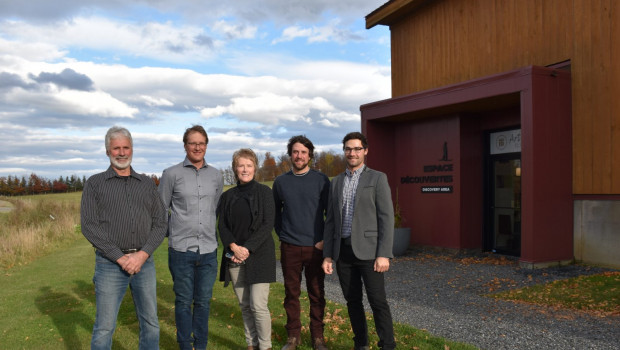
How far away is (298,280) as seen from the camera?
5.00 meters

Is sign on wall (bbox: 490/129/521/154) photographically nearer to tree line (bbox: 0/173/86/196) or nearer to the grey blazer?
the grey blazer

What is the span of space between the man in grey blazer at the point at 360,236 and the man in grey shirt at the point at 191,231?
105 cm

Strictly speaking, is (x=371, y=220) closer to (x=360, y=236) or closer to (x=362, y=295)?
(x=360, y=236)

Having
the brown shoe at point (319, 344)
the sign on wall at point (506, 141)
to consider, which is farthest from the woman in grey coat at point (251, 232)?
the sign on wall at point (506, 141)

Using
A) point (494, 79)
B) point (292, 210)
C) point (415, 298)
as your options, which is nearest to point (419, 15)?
point (494, 79)

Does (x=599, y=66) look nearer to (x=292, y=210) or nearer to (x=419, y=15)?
(x=419, y=15)

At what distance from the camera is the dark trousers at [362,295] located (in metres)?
4.40

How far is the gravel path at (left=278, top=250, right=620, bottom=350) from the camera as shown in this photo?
5.55m

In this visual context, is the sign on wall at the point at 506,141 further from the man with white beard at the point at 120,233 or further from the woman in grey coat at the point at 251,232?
the man with white beard at the point at 120,233

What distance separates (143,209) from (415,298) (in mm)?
5001

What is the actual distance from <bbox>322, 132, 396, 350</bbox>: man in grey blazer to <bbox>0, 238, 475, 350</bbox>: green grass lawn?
0.84 metres

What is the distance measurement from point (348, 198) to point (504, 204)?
27.9ft

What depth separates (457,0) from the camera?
1292cm

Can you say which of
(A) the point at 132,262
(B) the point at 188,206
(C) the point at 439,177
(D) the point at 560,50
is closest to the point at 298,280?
(B) the point at 188,206
